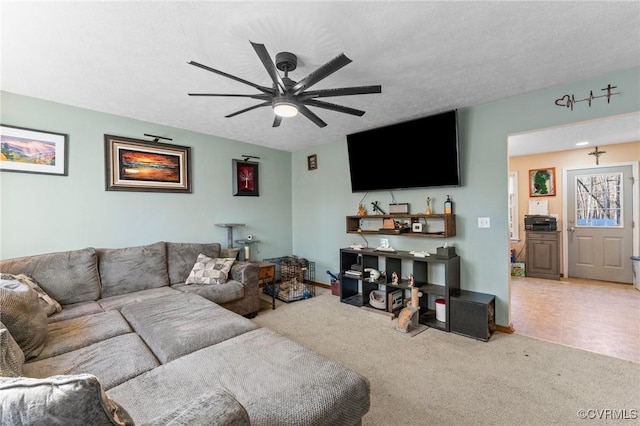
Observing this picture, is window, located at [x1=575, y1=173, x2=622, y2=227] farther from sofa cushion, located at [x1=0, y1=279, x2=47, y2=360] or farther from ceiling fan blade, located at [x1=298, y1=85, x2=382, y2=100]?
sofa cushion, located at [x1=0, y1=279, x2=47, y2=360]

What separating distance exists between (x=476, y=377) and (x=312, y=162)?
3.82 m

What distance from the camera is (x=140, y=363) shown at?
1551 millimetres

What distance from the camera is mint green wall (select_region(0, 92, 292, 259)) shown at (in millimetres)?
2746

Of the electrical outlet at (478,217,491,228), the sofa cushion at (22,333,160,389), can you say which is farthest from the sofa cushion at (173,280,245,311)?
the electrical outlet at (478,217,491,228)

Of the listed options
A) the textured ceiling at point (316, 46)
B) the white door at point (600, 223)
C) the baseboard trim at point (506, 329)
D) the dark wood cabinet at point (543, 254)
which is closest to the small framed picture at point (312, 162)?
the textured ceiling at point (316, 46)

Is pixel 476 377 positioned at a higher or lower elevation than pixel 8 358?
lower

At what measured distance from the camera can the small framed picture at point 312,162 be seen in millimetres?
4906

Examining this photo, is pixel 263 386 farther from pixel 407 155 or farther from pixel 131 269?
pixel 407 155

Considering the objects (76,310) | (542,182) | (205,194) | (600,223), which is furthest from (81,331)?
(600,223)

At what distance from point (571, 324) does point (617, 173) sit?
11.4 feet

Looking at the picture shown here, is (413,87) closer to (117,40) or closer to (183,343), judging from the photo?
(117,40)

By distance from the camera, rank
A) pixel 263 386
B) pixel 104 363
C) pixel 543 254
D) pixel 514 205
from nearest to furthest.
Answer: pixel 263 386 → pixel 104 363 → pixel 543 254 → pixel 514 205

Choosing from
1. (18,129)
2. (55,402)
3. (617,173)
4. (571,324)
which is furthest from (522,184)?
(18,129)

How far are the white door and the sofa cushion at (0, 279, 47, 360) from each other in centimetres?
734
